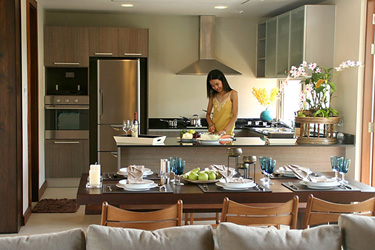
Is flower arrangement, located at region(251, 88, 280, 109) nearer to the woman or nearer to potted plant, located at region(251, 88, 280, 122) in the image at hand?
potted plant, located at region(251, 88, 280, 122)

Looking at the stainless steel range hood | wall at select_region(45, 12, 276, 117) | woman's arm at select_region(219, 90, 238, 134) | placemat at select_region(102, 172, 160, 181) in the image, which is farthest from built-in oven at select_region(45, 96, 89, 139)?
placemat at select_region(102, 172, 160, 181)

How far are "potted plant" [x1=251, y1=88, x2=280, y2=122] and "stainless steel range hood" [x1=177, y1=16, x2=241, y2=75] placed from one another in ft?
1.41

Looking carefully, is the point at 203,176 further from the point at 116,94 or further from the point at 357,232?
the point at 116,94

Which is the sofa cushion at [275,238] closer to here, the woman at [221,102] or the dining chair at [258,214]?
the dining chair at [258,214]

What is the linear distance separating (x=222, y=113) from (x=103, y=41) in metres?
2.32

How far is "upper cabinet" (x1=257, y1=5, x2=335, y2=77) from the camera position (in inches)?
235

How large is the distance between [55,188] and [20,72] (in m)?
2.72

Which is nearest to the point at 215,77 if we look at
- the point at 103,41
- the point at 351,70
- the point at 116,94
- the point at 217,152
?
the point at 217,152

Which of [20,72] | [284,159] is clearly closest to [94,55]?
[20,72]

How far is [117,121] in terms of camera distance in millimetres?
7473

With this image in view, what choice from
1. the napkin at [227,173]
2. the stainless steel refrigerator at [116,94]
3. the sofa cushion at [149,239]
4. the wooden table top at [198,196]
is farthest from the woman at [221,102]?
the sofa cushion at [149,239]

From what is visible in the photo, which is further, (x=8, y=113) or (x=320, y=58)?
(x=320, y=58)

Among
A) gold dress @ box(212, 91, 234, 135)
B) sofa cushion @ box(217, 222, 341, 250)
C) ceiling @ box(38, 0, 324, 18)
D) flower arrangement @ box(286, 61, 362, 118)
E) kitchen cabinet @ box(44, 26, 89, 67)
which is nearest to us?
sofa cushion @ box(217, 222, 341, 250)

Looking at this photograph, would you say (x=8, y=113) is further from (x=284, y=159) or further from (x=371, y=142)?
(x=371, y=142)
